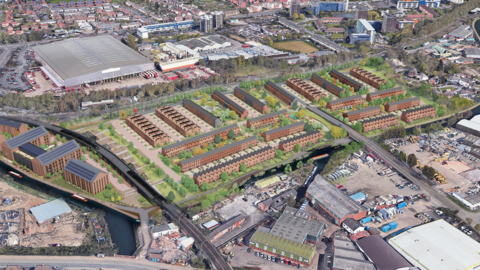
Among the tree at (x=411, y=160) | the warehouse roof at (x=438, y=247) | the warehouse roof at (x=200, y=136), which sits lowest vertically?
the warehouse roof at (x=438, y=247)

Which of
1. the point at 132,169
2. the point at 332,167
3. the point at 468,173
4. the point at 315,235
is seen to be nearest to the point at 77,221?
the point at 132,169

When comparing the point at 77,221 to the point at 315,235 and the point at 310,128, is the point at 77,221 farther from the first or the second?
the point at 310,128

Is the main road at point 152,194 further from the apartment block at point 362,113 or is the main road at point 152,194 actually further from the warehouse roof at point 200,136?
the apartment block at point 362,113

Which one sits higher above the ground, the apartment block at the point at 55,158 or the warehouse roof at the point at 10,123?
the warehouse roof at the point at 10,123

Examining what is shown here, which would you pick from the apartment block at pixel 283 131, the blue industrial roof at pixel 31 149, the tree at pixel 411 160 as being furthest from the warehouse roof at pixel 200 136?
the tree at pixel 411 160

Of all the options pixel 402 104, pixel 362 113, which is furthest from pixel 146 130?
pixel 402 104

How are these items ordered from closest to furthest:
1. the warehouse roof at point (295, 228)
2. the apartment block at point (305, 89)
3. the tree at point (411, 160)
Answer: the warehouse roof at point (295, 228) < the tree at point (411, 160) < the apartment block at point (305, 89)

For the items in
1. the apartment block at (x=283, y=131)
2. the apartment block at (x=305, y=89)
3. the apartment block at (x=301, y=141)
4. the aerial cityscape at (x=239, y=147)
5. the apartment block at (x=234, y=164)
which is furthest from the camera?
the apartment block at (x=305, y=89)

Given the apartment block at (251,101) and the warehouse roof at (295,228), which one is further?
the apartment block at (251,101)
